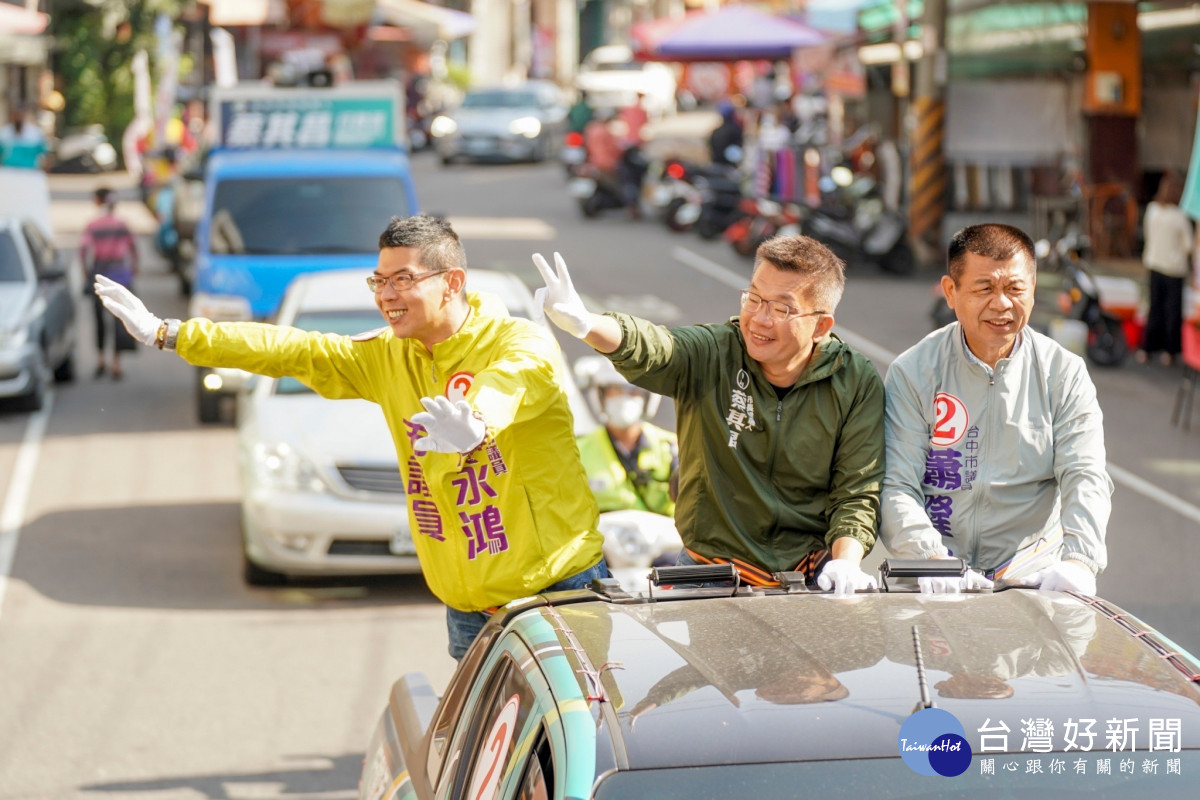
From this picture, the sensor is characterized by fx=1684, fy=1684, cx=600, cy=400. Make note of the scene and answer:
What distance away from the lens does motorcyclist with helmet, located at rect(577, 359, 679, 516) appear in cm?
789

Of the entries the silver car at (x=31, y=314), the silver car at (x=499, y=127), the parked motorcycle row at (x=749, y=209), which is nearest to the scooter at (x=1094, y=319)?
the parked motorcycle row at (x=749, y=209)

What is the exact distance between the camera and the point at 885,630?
3.13m

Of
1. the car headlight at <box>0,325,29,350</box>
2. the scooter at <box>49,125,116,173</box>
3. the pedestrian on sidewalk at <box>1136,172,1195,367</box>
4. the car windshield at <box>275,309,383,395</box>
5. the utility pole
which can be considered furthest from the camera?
the scooter at <box>49,125,116,173</box>

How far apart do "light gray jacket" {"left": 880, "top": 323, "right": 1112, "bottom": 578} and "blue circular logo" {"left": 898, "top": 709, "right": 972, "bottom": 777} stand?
4.24 ft

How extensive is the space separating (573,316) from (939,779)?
162cm

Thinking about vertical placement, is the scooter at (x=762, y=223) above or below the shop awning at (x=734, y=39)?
below

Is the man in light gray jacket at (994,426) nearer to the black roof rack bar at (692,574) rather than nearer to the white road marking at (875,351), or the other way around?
the black roof rack bar at (692,574)

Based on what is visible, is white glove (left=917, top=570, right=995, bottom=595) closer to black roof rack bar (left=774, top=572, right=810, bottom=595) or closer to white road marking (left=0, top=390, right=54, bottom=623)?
black roof rack bar (left=774, top=572, right=810, bottom=595)

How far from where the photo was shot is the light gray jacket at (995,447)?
410 centimetres

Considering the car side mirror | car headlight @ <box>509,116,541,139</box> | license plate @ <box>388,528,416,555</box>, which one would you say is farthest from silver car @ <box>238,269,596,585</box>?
car headlight @ <box>509,116,541,139</box>

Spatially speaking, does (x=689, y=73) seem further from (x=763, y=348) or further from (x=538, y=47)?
(x=763, y=348)

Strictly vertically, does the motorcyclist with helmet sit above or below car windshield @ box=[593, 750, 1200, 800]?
below

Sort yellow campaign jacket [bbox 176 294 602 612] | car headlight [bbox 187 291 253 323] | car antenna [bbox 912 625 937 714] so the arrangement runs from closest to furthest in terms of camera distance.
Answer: car antenna [bbox 912 625 937 714] → yellow campaign jacket [bbox 176 294 602 612] → car headlight [bbox 187 291 253 323]

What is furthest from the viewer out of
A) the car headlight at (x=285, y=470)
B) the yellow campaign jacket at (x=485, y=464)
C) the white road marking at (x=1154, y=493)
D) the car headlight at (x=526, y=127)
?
the car headlight at (x=526, y=127)
